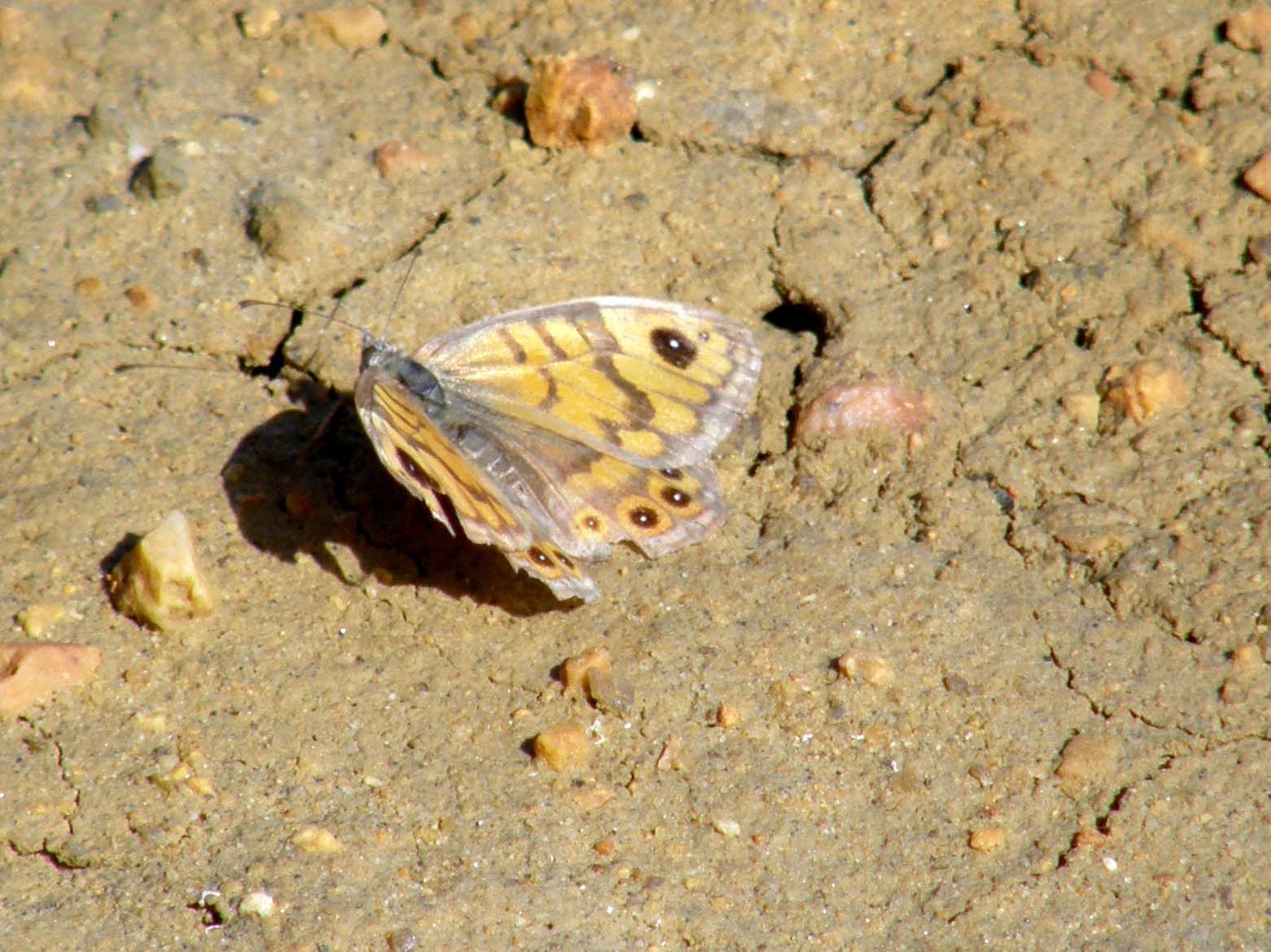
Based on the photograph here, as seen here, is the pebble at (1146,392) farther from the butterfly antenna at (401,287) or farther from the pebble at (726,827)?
the butterfly antenna at (401,287)

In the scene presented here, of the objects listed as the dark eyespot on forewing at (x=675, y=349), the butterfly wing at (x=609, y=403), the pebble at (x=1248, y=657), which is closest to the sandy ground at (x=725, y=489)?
the pebble at (x=1248, y=657)

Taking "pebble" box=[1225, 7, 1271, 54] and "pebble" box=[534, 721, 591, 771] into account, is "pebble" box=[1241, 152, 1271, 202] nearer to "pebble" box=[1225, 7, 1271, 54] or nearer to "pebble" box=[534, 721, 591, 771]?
"pebble" box=[1225, 7, 1271, 54]

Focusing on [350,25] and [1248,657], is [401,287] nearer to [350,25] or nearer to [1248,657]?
[350,25]

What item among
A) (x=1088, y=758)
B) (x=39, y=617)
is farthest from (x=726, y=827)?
(x=39, y=617)

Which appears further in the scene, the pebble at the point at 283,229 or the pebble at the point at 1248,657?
the pebble at the point at 283,229

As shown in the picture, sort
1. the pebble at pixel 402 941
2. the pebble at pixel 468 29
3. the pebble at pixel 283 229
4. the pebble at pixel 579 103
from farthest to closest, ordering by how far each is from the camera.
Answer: the pebble at pixel 468 29 → the pebble at pixel 579 103 → the pebble at pixel 283 229 → the pebble at pixel 402 941

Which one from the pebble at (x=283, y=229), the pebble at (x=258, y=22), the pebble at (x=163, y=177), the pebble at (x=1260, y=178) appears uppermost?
the pebble at (x=1260, y=178)
